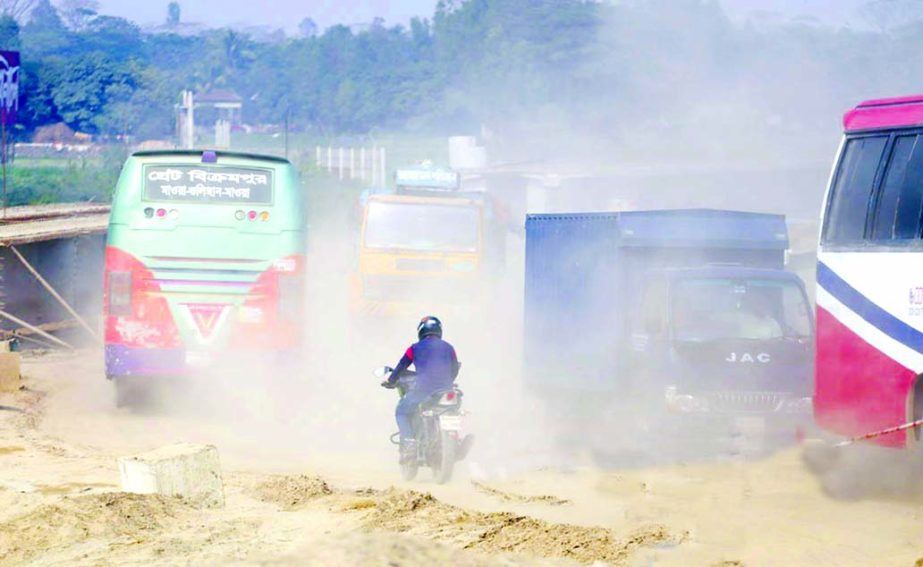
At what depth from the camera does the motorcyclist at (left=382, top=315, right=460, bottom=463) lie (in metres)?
12.5

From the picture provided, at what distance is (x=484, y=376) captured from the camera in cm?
2158

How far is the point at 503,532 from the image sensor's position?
9250mm

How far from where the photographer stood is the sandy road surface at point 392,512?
8531 millimetres

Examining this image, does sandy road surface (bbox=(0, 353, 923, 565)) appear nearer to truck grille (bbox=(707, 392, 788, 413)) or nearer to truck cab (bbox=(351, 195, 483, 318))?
truck grille (bbox=(707, 392, 788, 413))

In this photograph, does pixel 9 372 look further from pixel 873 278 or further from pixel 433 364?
pixel 873 278

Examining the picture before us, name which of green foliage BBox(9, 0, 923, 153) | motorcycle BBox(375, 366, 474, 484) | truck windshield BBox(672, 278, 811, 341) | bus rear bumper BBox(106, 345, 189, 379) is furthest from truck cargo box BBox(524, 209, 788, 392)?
green foliage BBox(9, 0, 923, 153)

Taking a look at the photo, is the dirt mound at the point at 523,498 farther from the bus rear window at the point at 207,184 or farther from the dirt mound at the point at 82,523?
the bus rear window at the point at 207,184

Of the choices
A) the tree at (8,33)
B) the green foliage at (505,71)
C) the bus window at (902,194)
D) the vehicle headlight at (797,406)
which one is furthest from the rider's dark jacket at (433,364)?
the tree at (8,33)

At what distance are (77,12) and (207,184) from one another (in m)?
162

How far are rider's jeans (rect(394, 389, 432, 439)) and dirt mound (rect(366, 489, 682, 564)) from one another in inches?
85.8

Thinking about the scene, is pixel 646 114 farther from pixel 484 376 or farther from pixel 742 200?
pixel 484 376

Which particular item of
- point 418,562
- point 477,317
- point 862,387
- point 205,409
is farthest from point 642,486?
point 477,317

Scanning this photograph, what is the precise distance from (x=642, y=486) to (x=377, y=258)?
1194 cm

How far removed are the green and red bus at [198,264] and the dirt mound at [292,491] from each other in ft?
17.9
